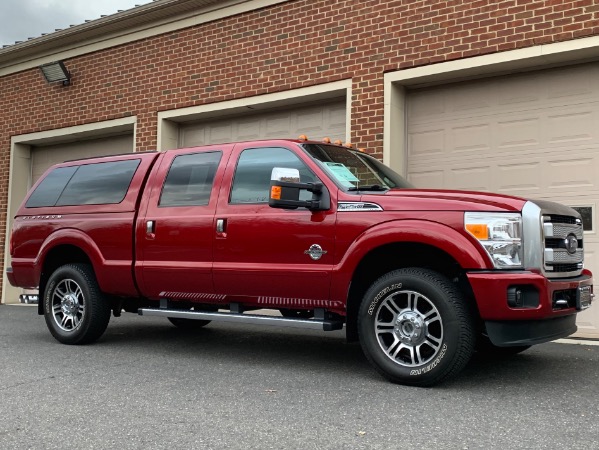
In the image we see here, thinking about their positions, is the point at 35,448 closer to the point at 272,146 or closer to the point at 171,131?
the point at 272,146

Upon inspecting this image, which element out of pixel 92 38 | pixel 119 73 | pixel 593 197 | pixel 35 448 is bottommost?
pixel 35 448

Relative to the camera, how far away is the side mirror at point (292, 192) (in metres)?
4.82

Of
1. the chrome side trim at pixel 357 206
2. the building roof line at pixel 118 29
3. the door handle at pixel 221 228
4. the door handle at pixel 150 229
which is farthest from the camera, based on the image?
the building roof line at pixel 118 29

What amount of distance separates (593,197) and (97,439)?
20.3ft

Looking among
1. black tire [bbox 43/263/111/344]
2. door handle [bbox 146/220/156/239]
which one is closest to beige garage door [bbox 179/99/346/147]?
door handle [bbox 146/220/156/239]

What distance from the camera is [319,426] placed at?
11.7 feet

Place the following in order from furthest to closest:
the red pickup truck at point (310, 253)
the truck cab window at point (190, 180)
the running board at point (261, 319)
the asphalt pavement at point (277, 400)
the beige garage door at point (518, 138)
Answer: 1. the beige garage door at point (518, 138)
2. the truck cab window at point (190, 180)
3. the running board at point (261, 319)
4. the red pickup truck at point (310, 253)
5. the asphalt pavement at point (277, 400)

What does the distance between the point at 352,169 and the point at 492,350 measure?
6.80 ft

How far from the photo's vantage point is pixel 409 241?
455 centimetres

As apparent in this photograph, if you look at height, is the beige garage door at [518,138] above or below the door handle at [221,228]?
above

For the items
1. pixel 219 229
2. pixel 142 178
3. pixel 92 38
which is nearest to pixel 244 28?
pixel 92 38

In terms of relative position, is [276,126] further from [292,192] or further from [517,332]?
[517,332]

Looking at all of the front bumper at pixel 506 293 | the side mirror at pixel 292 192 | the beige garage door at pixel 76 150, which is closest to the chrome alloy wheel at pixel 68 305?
the side mirror at pixel 292 192

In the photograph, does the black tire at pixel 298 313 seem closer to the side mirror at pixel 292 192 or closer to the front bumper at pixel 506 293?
the side mirror at pixel 292 192
